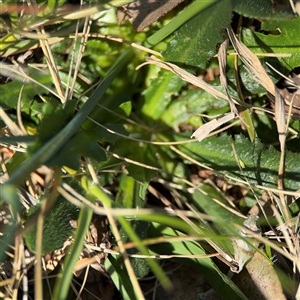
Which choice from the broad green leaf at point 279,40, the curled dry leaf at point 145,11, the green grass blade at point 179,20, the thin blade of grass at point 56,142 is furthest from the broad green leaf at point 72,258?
the broad green leaf at point 279,40

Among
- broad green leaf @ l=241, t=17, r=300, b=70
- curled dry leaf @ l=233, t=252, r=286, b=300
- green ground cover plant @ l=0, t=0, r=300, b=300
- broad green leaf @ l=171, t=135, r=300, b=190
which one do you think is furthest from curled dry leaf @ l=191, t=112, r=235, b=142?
curled dry leaf @ l=233, t=252, r=286, b=300

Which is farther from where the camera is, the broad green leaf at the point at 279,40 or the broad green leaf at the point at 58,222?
the broad green leaf at the point at 279,40

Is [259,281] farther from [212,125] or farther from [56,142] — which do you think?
[56,142]

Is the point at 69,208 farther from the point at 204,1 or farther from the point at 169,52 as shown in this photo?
the point at 204,1

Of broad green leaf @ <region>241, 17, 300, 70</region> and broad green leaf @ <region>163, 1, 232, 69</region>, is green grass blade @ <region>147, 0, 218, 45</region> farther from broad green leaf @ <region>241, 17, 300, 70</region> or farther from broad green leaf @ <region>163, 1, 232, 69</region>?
broad green leaf @ <region>241, 17, 300, 70</region>

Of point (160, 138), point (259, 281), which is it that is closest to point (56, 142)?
point (160, 138)

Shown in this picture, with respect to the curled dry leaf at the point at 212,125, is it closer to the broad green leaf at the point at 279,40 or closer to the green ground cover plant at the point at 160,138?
the green ground cover plant at the point at 160,138

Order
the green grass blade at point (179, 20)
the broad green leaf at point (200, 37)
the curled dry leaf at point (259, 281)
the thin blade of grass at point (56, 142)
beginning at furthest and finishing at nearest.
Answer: the curled dry leaf at point (259, 281) < the broad green leaf at point (200, 37) < the green grass blade at point (179, 20) < the thin blade of grass at point (56, 142)

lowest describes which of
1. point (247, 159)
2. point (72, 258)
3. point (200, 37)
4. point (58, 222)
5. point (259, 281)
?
point (259, 281)

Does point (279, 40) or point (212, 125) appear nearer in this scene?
point (212, 125)
